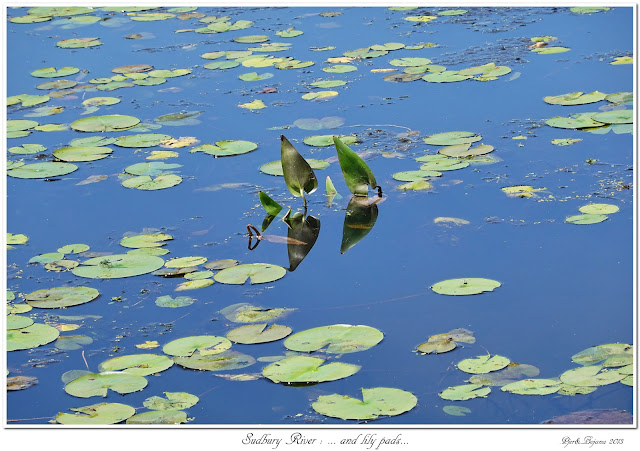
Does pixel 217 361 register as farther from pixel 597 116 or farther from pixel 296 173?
pixel 597 116

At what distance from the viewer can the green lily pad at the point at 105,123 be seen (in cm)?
470

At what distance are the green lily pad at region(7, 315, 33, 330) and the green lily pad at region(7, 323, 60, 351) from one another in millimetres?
18

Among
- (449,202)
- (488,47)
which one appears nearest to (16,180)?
(449,202)

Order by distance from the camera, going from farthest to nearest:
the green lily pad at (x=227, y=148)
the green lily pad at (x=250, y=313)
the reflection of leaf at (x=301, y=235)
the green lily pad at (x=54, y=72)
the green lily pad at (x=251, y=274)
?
the green lily pad at (x=54, y=72) < the green lily pad at (x=227, y=148) < the reflection of leaf at (x=301, y=235) < the green lily pad at (x=251, y=274) < the green lily pad at (x=250, y=313)

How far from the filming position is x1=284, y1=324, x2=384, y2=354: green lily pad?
103 inches

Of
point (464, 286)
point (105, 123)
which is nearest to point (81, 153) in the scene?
A: point (105, 123)

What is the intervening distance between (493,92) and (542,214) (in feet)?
5.26

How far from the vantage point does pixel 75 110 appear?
506 cm

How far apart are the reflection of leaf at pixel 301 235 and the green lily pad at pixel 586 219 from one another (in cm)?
99

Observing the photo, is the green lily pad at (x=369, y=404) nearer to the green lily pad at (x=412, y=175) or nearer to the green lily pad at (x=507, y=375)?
the green lily pad at (x=507, y=375)

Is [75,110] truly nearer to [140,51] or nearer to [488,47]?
[140,51]

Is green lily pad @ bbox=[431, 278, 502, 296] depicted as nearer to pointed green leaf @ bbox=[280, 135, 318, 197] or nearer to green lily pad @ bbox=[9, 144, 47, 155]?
pointed green leaf @ bbox=[280, 135, 318, 197]

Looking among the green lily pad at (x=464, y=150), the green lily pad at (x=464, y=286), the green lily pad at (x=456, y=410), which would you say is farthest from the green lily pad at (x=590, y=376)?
the green lily pad at (x=464, y=150)

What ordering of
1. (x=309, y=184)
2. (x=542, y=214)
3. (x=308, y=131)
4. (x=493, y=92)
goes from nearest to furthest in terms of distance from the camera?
(x=542, y=214) < (x=309, y=184) < (x=308, y=131) < (x=493, y=92)
